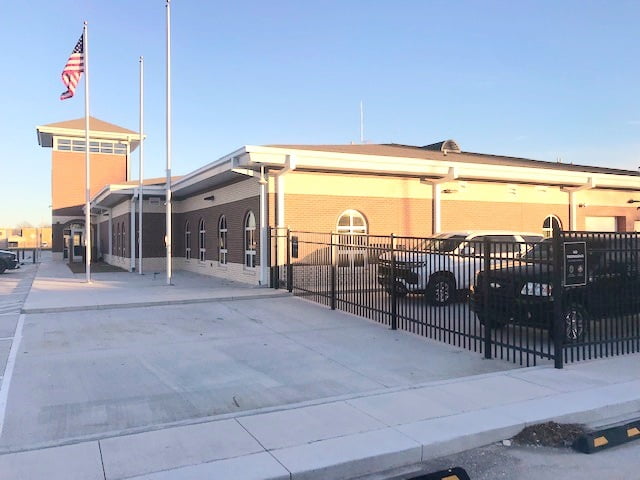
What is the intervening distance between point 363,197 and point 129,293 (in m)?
8.05

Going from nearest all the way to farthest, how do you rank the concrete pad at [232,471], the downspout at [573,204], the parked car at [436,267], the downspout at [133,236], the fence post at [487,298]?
1. the concrete pad at [232,471]
2. the fence post at [487,298]
3. the parked car at [436,267]
4. the downspout at [573,204]
5. the downspout at [133,236]

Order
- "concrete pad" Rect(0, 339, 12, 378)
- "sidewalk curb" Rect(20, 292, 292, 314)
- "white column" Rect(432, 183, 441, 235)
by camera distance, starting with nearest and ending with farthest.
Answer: "concrete pad" Rect(0, 339, 12, 378) → "sidewalk curb" Rect(20, 292, 292, 314) → "white column" Rect(432, 183, 441, 235)

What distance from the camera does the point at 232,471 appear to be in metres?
4.37

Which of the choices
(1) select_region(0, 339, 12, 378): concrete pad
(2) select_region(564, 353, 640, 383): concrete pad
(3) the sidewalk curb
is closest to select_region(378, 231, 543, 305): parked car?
(2) select_region(564, 353, 640, 383): concrete pad

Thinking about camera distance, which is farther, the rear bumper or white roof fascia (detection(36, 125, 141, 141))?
white roof fascia (detection(36, 125, 141, 141))

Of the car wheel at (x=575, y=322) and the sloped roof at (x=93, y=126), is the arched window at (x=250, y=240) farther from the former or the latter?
the sloped roof at (x=93, y=126)

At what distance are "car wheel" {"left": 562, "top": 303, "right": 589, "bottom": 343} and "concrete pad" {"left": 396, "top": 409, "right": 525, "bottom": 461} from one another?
301cm

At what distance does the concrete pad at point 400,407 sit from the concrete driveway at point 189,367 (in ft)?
1.45

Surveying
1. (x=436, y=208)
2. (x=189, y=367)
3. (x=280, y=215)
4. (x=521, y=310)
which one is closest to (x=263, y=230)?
(x=280, y=215)

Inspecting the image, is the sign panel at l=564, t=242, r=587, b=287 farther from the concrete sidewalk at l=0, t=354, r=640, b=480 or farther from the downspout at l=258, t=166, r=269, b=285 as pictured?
the downspout at l=258, t=166, r=269, b=285

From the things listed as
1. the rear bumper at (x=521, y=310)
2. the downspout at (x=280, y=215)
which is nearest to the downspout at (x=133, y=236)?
the downspout at (x=280, y=215)

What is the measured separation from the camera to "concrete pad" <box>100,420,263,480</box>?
4.47 metres

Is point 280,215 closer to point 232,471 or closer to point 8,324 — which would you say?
point 8,324

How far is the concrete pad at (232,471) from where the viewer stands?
4.27 m
